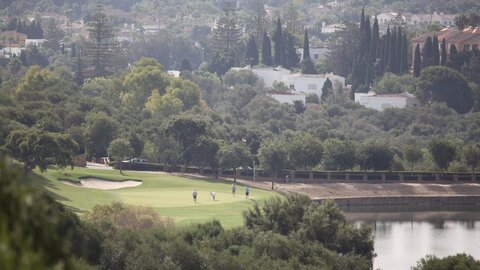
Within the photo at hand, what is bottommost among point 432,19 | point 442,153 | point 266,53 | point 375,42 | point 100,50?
point 442,153

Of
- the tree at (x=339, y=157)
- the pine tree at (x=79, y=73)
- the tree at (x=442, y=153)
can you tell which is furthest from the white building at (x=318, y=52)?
the tree at (x=339, y=157)

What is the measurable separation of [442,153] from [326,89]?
36.8 meters

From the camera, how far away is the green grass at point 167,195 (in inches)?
1973

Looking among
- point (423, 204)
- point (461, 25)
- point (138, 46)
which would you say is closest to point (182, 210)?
point (423, 204)

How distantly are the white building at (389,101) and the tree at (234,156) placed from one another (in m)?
34.3

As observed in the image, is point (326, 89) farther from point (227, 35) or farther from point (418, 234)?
point (418, 234)

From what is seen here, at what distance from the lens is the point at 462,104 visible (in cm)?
10306

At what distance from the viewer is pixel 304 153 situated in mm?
71312

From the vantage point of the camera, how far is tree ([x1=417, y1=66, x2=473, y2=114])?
337 feet

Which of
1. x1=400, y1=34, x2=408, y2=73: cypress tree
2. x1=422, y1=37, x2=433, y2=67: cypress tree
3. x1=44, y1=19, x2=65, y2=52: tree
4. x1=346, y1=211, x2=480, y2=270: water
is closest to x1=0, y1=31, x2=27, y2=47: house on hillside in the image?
x1=44, y1=19, x2=65, y2=52: tree

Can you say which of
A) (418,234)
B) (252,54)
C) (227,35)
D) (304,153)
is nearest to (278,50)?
(252,54)

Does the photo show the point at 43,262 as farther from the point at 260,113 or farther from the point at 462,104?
the point at 462,104

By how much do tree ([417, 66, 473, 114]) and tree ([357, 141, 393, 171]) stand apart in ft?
104

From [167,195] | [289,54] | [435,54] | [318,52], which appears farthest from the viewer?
[318,52]
